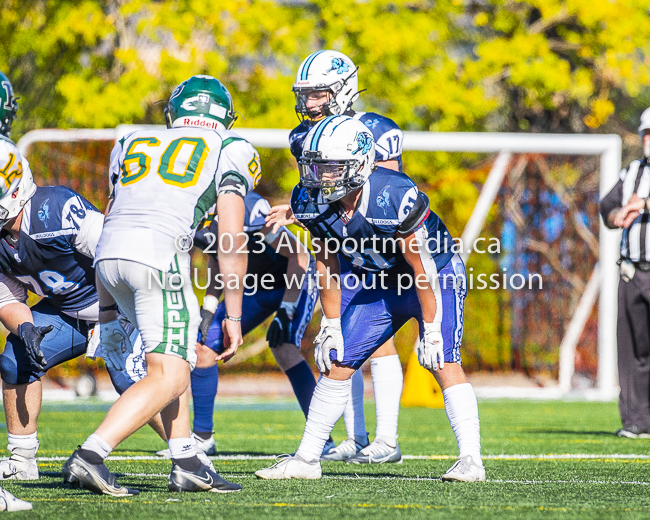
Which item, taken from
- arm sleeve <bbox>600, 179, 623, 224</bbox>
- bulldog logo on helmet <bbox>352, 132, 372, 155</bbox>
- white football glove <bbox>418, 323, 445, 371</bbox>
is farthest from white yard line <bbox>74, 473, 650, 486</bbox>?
arm sleeve <bbox>600, 179, 623, 224</bbox>

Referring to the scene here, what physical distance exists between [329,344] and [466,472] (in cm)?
77

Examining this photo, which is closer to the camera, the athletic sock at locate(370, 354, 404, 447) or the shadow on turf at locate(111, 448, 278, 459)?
the athletic sock at locate(370, 354, 404, 447)

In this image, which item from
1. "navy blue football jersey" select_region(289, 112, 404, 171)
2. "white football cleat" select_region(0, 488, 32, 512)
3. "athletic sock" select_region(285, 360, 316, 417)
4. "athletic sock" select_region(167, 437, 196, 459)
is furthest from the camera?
"athletic sock" select_region(285, 360, 316, 417)

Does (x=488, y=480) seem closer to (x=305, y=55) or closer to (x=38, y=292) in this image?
(x=38, y=292)

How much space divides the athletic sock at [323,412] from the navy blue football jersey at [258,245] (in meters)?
1.18

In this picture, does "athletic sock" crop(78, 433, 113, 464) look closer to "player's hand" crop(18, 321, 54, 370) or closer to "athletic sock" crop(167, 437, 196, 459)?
"athletic sock" crop(167, 437, 196, 459)

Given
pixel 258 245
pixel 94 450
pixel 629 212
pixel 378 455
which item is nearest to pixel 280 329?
pixel 258 245

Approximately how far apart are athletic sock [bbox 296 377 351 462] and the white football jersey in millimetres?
982

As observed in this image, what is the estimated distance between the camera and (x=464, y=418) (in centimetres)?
391

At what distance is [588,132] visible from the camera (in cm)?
1293

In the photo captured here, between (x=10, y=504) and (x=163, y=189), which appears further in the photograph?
(x=163, y=189)

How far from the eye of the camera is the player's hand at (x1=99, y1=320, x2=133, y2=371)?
3.63 meters

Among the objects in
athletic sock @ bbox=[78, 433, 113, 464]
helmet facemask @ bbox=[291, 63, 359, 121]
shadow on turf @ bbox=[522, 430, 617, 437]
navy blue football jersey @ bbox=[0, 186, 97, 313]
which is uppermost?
helmet facemask @ bbox=[291, 63, 359, 121]

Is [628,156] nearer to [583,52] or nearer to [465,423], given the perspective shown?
[583,52]
